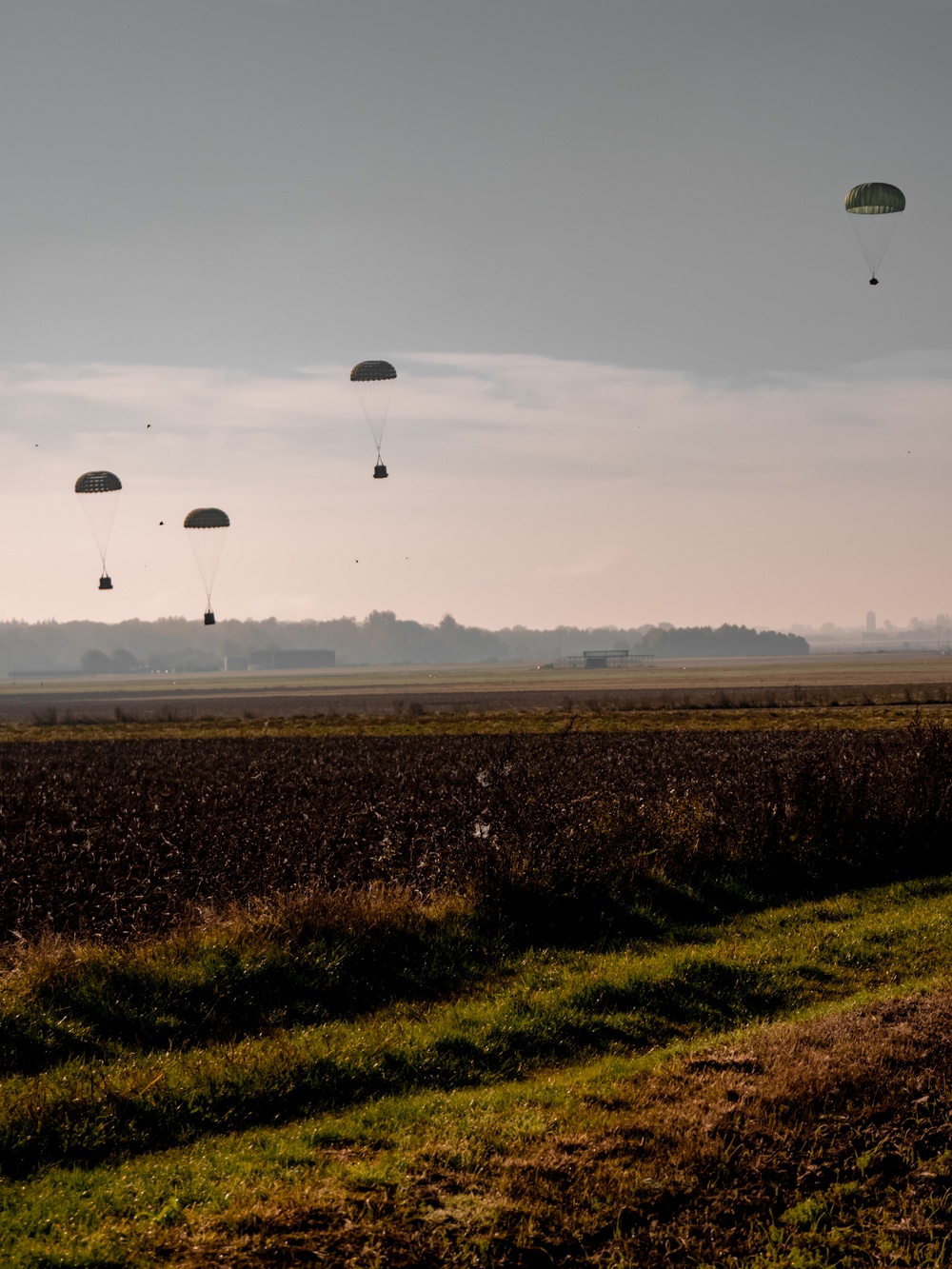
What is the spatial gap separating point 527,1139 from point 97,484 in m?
57.3

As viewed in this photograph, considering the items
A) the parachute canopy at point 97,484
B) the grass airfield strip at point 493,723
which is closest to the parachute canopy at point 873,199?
the grass airfield strip at point 493,723

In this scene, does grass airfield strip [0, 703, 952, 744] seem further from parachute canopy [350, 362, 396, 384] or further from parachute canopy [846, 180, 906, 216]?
parachute canopy [846, 180, 906, 216]

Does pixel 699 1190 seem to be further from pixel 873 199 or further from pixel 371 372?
pixel 371 372

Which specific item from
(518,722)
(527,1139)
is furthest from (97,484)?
(527,1139)

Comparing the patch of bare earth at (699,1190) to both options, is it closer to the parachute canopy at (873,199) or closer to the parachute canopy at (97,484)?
the parachute canopy at (873,199)

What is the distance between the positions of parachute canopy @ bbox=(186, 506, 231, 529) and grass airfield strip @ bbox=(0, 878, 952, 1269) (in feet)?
183

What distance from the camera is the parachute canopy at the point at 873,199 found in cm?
3588

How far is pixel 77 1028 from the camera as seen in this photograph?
34.7 feet

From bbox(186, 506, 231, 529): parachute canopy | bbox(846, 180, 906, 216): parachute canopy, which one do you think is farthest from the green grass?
bbox(846, 180, 906, 216): parachute canopy

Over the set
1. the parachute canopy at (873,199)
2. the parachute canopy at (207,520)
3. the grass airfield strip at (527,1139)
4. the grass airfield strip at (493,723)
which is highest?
the parachute canopy at (873,199)

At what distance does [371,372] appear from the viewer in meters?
47.1

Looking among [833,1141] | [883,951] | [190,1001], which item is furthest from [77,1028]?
[883,951]

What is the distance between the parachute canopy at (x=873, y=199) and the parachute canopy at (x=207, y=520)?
40417 mm

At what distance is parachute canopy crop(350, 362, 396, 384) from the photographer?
1848 inches
